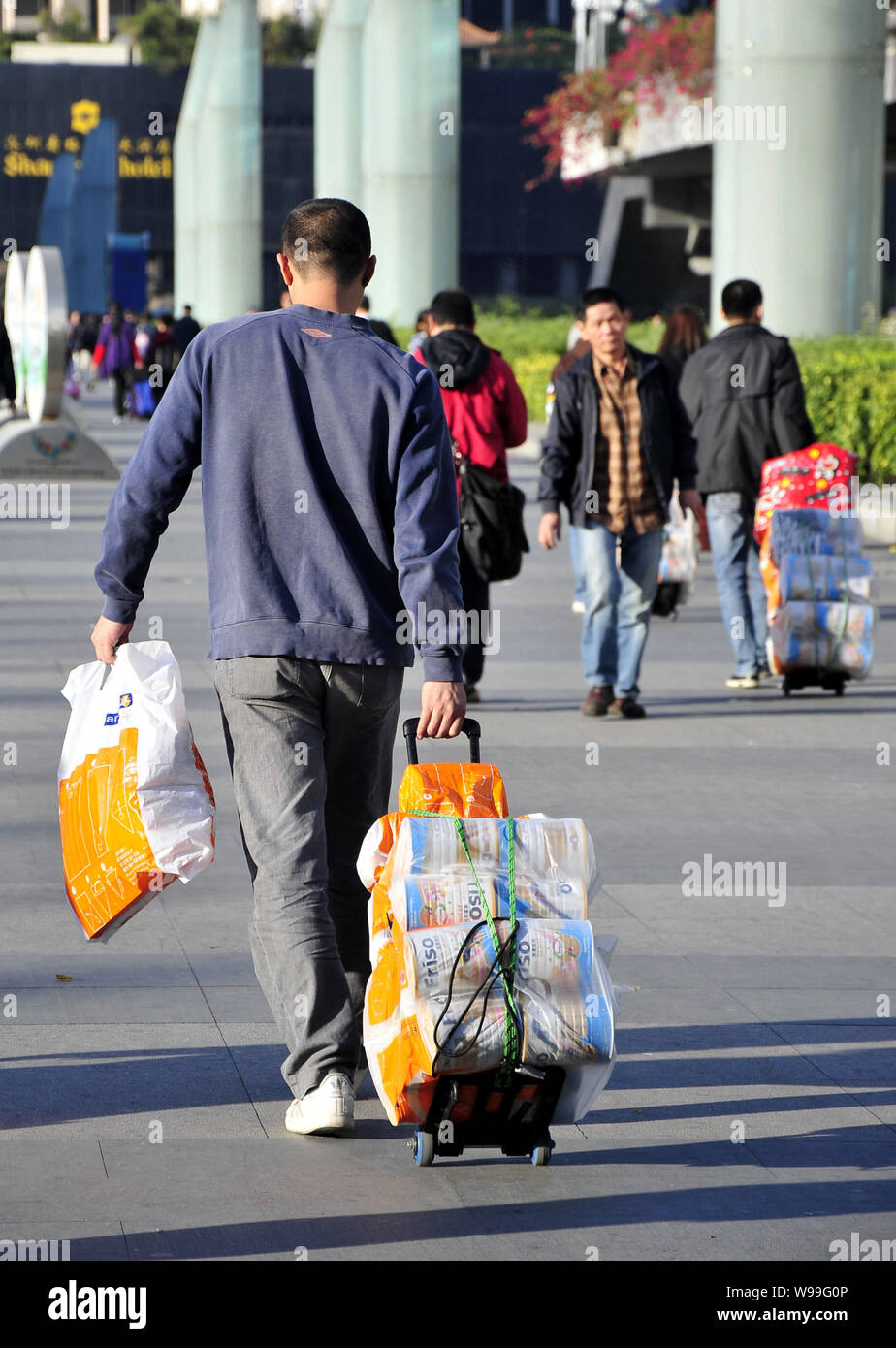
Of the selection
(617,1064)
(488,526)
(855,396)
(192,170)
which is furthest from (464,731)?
(192,170)

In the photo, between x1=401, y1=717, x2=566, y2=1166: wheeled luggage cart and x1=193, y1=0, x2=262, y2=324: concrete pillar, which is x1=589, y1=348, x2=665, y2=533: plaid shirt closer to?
x1=401, y1=717, x2=566, y2=1166: wheeled luggage cart

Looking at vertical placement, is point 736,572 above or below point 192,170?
below

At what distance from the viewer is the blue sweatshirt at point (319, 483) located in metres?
4.76

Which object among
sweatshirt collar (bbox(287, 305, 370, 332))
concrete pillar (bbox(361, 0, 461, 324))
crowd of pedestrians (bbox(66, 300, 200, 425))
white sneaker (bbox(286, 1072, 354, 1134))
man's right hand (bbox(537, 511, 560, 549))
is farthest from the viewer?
concrete pillar (bbox(361, 0, 461, 324))

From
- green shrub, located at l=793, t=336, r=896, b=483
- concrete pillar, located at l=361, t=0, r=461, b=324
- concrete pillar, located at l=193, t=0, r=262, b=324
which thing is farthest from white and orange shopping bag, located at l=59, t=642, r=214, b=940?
concrete pillar, located at l=193, t=0, r=262, b=324

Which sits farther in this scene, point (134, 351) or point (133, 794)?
point (134, 351)

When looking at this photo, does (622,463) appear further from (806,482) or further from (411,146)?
(411,146)

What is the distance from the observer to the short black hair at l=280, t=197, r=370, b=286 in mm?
4844

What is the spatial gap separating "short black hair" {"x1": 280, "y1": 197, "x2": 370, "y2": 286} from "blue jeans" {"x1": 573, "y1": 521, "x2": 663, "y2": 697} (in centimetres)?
532

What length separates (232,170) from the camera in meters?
60.5

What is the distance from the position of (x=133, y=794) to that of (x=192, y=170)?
212 feet

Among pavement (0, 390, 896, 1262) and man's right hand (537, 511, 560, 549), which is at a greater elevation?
man's right hand (537, 511, 560, 549)
